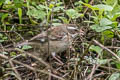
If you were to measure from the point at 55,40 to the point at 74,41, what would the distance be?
490 mm

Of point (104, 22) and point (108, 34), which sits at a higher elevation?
point (104, 22)

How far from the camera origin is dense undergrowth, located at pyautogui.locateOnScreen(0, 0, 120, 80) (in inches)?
123

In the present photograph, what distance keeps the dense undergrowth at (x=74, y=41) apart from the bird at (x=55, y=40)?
3.4 inches

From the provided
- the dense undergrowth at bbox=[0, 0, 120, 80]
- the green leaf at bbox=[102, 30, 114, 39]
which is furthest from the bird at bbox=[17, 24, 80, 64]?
the green leaf at bbox=[102, 30, 114, 39]

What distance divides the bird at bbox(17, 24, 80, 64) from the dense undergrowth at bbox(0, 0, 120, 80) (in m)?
0.09

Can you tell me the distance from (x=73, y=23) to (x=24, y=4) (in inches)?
34.9

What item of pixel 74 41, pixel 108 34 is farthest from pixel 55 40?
pixel 108 34

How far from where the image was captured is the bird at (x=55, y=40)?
3.96 m

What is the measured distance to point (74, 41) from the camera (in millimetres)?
3885

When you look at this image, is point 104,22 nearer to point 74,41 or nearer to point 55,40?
point 74,41

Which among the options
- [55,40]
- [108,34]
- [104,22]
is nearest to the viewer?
[104,22]

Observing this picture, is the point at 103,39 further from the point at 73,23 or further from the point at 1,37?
the point at 1,37

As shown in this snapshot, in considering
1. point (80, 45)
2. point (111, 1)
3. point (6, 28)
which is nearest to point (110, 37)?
point (80, 45)

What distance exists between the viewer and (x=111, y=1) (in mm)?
4242
